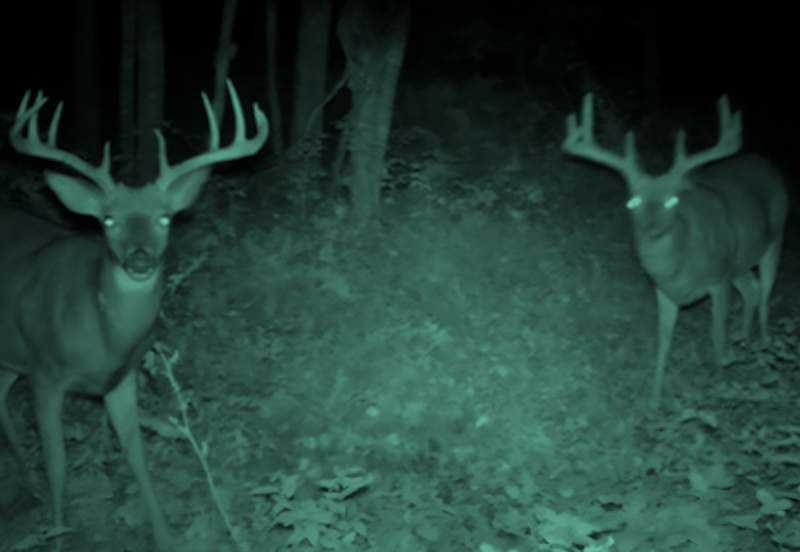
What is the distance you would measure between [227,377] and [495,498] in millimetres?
2042

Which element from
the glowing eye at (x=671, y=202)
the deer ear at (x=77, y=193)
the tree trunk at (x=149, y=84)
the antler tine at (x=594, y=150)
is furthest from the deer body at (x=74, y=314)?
the glowing eye at (x=671, y=202)

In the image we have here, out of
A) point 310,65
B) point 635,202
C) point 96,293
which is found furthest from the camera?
point 310,65

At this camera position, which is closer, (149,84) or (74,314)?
(74,314)

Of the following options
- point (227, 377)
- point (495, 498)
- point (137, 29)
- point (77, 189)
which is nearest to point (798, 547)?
point (495, 498)

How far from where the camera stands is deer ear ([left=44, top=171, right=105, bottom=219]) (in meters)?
4.00

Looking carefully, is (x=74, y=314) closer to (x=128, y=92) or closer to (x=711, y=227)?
(x=128, y=92)

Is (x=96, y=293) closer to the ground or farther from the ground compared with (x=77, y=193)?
closer to the ground

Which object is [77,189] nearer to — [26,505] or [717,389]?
[26,505]

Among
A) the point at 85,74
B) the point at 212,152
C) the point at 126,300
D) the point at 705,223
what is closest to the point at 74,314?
the point at 126,300

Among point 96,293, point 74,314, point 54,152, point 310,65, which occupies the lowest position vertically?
point 74,314

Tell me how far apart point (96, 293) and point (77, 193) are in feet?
1.87

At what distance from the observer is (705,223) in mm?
5504

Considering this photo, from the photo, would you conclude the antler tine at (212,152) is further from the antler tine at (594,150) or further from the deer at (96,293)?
the antler tine at (594,150)

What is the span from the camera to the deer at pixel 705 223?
5.14m
